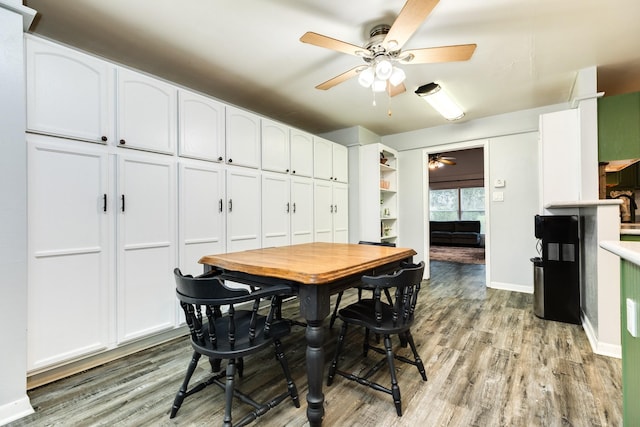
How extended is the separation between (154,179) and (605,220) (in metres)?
3.53

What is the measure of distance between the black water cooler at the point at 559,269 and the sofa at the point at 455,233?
5.77 metres

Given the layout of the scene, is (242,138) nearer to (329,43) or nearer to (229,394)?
(329,43)

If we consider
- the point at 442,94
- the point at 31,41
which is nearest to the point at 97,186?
the point at 31,41

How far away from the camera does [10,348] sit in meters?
1.52

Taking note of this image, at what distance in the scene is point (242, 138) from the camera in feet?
9.66

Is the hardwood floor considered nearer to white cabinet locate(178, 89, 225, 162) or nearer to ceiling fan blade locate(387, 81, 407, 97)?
white cabinet locate(178, 89, 225, 162)

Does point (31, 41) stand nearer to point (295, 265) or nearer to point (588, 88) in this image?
point (295, 265)

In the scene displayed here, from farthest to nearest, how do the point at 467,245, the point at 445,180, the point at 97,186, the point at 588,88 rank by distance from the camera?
the point at 445,180, the point at 467,245, the point at 588,88, the point at 97,186

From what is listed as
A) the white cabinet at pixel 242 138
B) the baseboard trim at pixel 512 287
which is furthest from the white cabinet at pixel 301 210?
the baseboard trim at pixel 512 287

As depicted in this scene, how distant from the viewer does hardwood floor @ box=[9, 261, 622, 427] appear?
4.89ft

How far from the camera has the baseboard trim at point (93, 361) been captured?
5.88 feet

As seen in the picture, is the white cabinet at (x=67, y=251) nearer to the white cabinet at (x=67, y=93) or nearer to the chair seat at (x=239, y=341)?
the white cabinet at (x=67, y=93)

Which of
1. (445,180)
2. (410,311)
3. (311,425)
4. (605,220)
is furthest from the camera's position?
(445,180)

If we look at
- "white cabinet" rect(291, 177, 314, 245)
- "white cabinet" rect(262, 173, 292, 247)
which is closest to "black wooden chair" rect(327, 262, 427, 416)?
"white cabinet" rect(262, 173, 292, 247)
